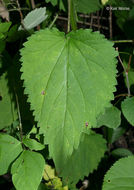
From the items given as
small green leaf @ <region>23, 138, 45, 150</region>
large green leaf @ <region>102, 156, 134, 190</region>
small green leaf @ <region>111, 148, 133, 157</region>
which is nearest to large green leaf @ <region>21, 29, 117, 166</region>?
small green leaf @ <region>23, 138, 45, 150</region>

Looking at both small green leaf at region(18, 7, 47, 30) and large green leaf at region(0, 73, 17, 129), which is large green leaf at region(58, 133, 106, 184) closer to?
large green leaf at region(0, 73, 17, 129)

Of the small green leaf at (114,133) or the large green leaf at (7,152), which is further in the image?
the small green leaf at (114,133)

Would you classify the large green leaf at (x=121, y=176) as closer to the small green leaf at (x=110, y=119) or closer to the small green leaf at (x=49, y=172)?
the small green leaf at (x=110, y=119)

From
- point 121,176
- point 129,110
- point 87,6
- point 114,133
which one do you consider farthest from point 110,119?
point 87,6

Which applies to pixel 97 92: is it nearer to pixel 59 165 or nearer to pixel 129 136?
pixel 59 165

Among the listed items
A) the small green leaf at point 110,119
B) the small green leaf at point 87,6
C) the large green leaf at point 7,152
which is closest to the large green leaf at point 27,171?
the large green leaf at point 7,152

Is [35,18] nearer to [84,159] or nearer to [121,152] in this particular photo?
[84,159]
